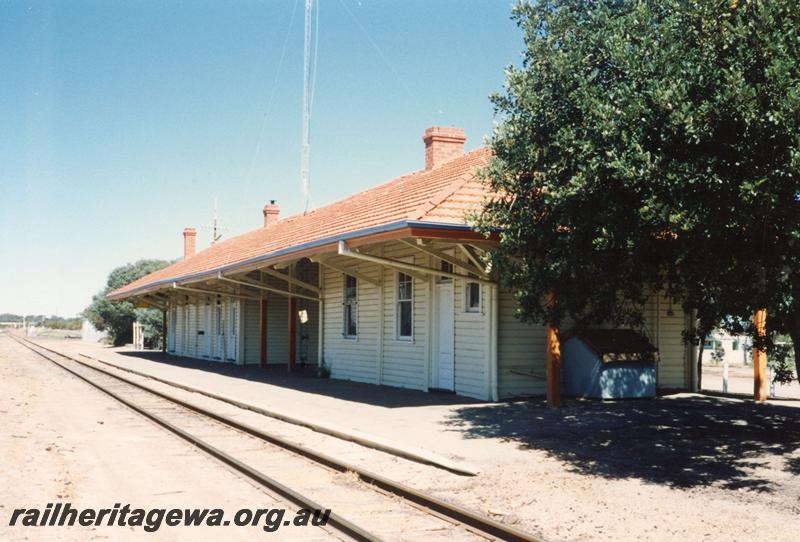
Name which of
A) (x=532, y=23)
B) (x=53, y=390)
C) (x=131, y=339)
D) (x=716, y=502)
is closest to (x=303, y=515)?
(x=716, y=502)

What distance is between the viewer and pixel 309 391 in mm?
16500

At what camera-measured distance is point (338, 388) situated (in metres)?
17.0

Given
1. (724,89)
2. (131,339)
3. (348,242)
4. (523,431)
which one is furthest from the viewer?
(131,339)

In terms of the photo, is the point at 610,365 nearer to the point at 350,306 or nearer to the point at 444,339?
the point at 444,339

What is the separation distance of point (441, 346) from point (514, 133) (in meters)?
6.37

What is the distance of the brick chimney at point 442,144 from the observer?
20.3 metres

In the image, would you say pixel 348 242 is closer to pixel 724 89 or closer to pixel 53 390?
pixel 724 89

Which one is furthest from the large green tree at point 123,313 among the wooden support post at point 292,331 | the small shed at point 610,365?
the small shed at point 610,365

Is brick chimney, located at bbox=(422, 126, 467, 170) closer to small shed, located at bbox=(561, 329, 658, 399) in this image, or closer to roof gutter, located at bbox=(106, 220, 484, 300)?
roof gutter, located at bbox=(106, 220, 484, 300)

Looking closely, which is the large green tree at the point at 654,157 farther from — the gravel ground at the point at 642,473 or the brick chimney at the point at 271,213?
the brick chimney at the point at 271,213

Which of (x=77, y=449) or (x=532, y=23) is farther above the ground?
(x=532, y=23)

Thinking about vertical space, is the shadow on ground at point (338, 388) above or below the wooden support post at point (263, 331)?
below

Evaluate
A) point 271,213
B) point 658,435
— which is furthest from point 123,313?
point 658,435

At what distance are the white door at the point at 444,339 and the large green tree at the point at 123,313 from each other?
3085 centimetres
